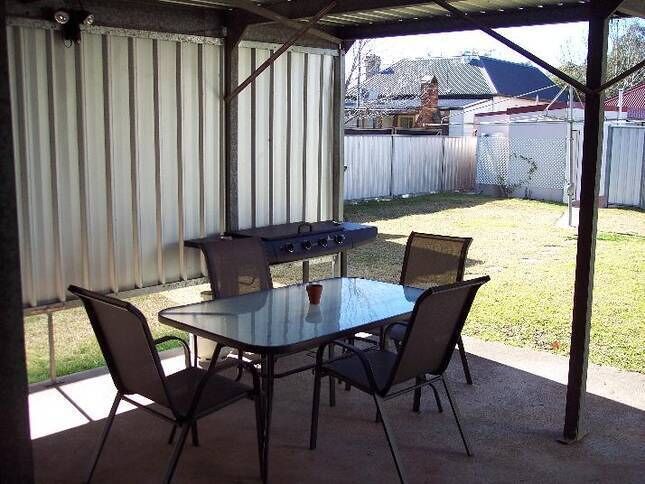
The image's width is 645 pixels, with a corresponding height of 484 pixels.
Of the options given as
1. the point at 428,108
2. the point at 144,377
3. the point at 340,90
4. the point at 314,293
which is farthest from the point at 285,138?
the point at 428,108

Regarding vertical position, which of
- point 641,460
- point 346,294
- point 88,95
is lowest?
point 641,460

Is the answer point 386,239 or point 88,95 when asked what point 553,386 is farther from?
point 386,239

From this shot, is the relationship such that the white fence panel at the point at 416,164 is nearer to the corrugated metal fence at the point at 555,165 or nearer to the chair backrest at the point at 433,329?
the corrugated metal fence at the point at 555,165

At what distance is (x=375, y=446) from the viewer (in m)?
3.73

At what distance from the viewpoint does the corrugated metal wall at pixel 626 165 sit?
13211mm

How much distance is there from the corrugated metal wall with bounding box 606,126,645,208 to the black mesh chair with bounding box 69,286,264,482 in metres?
11.8

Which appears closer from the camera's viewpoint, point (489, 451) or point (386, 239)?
point (489, 451)

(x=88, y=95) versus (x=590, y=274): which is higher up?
(x=88, y=95)

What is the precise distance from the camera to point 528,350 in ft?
17.6

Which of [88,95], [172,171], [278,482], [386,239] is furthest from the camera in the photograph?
[386,239]

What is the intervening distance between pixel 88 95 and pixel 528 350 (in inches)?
140

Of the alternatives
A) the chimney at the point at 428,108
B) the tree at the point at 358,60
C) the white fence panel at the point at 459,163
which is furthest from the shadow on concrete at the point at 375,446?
the chimney at the point at 428,108

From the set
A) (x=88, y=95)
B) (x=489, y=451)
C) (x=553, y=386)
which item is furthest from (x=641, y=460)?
(x=88, y=95)

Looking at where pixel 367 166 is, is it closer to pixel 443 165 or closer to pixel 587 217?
pixel 443 165
